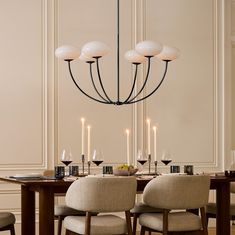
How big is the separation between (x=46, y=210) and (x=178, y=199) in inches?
34.0

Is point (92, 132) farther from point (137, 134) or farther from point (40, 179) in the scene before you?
point (40, 179)

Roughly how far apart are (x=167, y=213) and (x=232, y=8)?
11.1ft

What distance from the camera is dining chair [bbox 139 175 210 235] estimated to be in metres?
4.06

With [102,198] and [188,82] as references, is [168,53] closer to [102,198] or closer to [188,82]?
[102,198]

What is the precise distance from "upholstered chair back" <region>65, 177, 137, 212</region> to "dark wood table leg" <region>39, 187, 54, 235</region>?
21 centimetres

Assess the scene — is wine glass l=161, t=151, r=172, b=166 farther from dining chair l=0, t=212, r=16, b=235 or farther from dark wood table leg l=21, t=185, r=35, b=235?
dining chair l=0, t=212, r=16, b=235

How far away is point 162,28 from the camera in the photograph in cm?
641

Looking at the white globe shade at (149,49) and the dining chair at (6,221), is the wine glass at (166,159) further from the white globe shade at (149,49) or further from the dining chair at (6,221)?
the dining chair at (6,221)

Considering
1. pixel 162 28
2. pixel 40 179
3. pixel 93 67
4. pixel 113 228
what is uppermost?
pixel 162 28

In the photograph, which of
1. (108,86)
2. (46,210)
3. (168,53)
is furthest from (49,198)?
(108,86)

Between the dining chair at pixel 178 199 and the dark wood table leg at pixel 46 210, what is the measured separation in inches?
24.9

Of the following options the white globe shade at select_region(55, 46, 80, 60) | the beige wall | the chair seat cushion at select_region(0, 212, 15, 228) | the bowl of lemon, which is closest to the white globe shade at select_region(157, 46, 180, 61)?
the white globe shade at select_region(55, 46, 80, 60)

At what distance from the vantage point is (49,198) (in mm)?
4020

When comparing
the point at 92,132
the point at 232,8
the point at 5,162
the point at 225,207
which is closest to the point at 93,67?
the point at 92,132
